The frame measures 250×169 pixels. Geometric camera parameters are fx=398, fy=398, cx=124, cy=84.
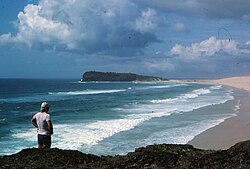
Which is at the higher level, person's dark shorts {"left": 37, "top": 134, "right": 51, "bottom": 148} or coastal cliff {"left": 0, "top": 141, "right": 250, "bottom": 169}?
person's dark shorts {"left": 37, "top": 134, "right": 51, "bottom": 148}

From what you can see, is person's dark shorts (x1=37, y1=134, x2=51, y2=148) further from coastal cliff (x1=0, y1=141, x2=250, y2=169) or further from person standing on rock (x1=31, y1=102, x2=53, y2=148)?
coastal cliff (x1=0, y1=141, x2=250, y2=169)

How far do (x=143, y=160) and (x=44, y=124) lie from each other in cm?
281

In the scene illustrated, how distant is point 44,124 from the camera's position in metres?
9.74

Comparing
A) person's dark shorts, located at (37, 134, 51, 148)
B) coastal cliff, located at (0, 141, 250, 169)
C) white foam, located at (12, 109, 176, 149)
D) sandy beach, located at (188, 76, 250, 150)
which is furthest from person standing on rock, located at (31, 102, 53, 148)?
sandy beach, located at (188, 76, 250, 150)

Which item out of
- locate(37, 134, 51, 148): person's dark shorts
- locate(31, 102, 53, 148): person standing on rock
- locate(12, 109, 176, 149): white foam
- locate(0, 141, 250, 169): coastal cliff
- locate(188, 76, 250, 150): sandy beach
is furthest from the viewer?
locate(12, 109, 176, 149): white foam

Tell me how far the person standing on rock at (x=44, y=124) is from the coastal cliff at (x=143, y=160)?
0.56m

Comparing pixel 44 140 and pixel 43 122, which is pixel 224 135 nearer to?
pixel 44 140

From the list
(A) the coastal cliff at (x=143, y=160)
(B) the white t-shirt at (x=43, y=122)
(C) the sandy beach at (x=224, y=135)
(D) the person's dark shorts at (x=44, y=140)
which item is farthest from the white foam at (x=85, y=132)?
(A) the coastal cliff at (x=143, y=160)

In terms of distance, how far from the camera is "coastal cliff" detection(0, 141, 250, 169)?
7898 mm

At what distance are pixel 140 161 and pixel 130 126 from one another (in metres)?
20.0

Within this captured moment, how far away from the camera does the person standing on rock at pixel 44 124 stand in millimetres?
9688

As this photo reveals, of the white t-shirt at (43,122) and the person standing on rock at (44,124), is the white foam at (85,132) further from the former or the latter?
the white t-shirt at (43,122)

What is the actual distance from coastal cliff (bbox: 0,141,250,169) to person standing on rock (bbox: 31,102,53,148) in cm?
56

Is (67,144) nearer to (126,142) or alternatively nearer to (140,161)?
(126,142)
